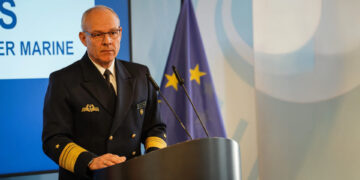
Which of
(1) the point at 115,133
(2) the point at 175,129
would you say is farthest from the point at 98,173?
(2) the point at 175,129

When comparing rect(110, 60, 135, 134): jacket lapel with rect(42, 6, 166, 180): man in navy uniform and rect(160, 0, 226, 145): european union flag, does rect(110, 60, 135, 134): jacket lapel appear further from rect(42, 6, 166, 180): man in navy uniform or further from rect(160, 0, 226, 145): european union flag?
rect(160, 0, 226, 145): european union flag

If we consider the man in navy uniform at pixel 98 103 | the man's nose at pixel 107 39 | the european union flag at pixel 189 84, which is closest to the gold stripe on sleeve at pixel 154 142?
the man in navy uniform at pixel 98 103

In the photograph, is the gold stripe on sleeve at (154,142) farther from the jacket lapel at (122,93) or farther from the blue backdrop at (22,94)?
the blue backdrop at (22,94)

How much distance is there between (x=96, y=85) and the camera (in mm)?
1894

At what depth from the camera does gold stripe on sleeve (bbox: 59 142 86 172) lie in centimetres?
163

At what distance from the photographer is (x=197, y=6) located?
3398 millimetres

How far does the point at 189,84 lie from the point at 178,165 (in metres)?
1.66

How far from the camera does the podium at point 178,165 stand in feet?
4.54

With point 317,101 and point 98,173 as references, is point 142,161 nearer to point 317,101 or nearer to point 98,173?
point 98,173

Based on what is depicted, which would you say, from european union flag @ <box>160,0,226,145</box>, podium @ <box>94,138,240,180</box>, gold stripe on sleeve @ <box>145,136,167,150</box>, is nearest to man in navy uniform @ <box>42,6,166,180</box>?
gold stripe on sleeve @ <box>145,136,167,150</box>

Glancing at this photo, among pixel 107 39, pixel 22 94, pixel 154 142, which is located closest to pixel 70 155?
pixel 154 142

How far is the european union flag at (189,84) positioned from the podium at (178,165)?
1570 millimetres

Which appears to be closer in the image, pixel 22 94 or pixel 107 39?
pixel 107 39

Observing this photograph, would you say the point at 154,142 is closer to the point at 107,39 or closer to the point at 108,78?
the point at 108,78
